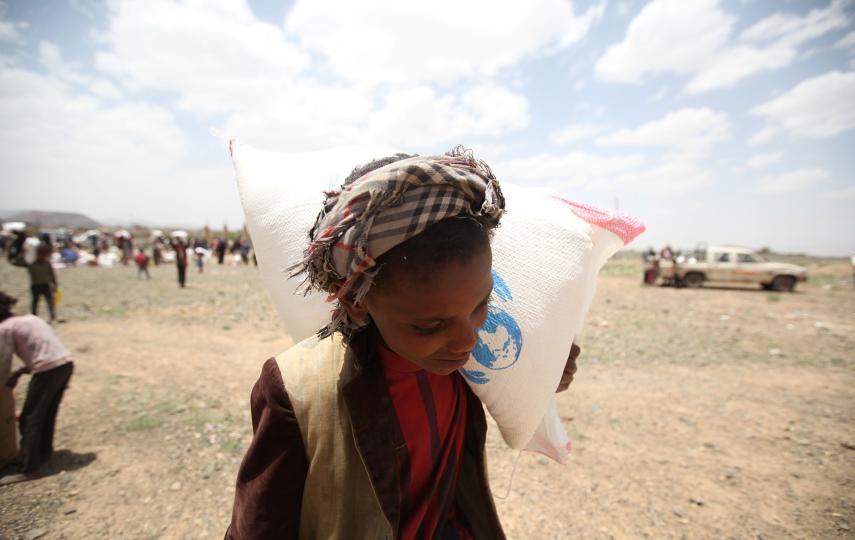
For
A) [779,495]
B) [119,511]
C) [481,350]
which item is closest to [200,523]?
[119,511]

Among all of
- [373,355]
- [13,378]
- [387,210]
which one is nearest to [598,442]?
[373,355]

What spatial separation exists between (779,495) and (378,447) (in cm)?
374

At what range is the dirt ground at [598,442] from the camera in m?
3.04

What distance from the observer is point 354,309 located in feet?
3.56

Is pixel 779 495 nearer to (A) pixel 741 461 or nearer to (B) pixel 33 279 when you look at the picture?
(A) pixel 741 461

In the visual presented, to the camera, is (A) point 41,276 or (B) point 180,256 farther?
(B) point 180,256

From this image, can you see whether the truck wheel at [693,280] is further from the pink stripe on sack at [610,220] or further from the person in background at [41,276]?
the person in background at [41,276]

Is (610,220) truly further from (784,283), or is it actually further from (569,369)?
(784,283)

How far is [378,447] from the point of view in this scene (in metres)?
1.11

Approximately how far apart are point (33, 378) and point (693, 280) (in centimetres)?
1926

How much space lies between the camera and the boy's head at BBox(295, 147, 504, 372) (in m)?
0.94

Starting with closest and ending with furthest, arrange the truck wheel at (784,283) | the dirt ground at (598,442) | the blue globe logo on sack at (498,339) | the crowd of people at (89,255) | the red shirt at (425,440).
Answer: the red shirt at (425,440), the blue globe logo on sack at (498,339), the dirt ground at (598,442), the crowd of people at (89,255), the truck wheel at (784,283)

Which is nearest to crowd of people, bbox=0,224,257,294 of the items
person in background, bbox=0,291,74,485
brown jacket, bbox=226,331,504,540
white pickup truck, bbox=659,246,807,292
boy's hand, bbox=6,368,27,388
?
brown jacket, bbox=226,331,504,540

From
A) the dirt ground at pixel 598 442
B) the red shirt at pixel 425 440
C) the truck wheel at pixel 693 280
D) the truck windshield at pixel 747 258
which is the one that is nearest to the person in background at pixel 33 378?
the dirt ground at pixel 598 442
